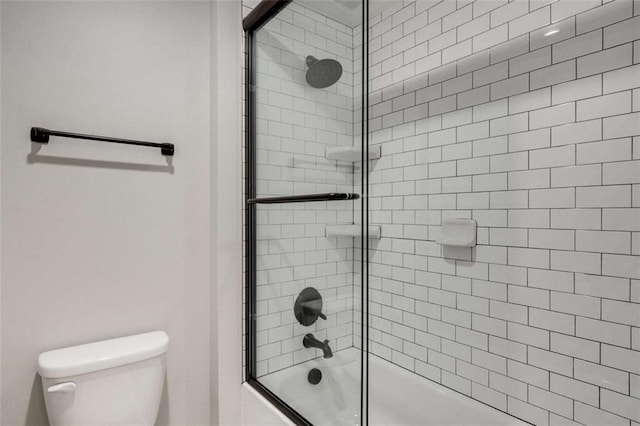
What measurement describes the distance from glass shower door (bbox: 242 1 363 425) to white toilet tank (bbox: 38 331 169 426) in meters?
0.42

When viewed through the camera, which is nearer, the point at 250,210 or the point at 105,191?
the point at 105,191

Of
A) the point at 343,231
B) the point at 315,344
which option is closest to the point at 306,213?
the point at 343,231

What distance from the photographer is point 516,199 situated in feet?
4.46

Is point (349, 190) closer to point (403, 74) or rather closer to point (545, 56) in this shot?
point (545, 56)

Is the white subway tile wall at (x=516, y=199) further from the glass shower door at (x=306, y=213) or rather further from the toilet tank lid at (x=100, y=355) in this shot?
the toilet tank lid at (x=100, y=355)

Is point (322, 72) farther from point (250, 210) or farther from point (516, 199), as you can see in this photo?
point (516, 199)

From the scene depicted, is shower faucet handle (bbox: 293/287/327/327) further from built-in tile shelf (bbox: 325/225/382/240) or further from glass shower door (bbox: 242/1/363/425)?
built-in tile shelf (bbox: 325/225/382/240)

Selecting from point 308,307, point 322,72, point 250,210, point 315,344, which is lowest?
point 315,344

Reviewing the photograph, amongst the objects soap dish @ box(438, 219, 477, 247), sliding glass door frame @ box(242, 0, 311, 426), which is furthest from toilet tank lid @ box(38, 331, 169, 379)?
soap dish @ box(438, 219, 477, 247)

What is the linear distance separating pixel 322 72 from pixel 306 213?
0.48 m

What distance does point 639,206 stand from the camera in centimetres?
107

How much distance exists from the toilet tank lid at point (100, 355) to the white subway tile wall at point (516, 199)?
0.79 metres

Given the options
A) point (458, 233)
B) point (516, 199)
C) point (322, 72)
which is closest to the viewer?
point (322, 72)

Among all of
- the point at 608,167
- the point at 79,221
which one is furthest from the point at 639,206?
the point at 79,221
